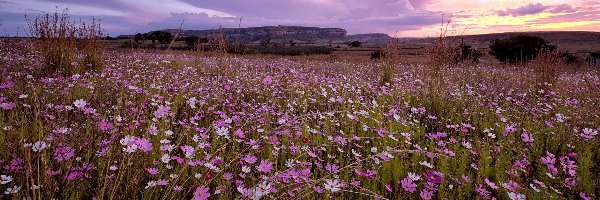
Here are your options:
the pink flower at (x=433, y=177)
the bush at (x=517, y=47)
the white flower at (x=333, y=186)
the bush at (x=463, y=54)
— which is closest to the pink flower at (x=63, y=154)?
the white flower at (x=333, y=186)

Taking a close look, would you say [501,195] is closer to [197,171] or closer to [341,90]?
[197,171]

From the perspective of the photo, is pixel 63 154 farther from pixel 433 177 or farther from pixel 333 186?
pixel 433 177

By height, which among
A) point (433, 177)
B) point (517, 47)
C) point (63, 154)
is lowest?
A: point (433, 177)

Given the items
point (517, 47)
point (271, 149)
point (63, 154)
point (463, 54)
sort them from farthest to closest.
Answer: point (517, 47) → point (463, 54) → point (271, 149) → point (63, 154)

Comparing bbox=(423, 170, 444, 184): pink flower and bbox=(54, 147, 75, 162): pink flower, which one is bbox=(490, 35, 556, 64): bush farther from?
bbox=(54, 147, 75, 162): pink flower

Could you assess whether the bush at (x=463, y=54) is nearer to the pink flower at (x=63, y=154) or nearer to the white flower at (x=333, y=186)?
the white flower at (x=333, y=186)

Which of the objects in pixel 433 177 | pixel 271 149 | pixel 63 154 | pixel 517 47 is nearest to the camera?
pixel 63 154

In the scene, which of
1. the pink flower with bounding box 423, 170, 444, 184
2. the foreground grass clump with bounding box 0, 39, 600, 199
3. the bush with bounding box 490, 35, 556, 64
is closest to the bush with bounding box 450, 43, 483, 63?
the foreground grass clump with bounding box 0, 39, 600, 199

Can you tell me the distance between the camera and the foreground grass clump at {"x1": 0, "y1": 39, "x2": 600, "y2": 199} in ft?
8.03

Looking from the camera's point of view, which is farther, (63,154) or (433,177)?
(433,177)

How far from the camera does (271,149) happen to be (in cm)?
394

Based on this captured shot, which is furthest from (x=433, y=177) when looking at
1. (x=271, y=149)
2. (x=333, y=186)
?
(x=271, y=149)

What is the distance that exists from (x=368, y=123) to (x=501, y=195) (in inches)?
88.5

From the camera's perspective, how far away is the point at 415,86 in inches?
352
